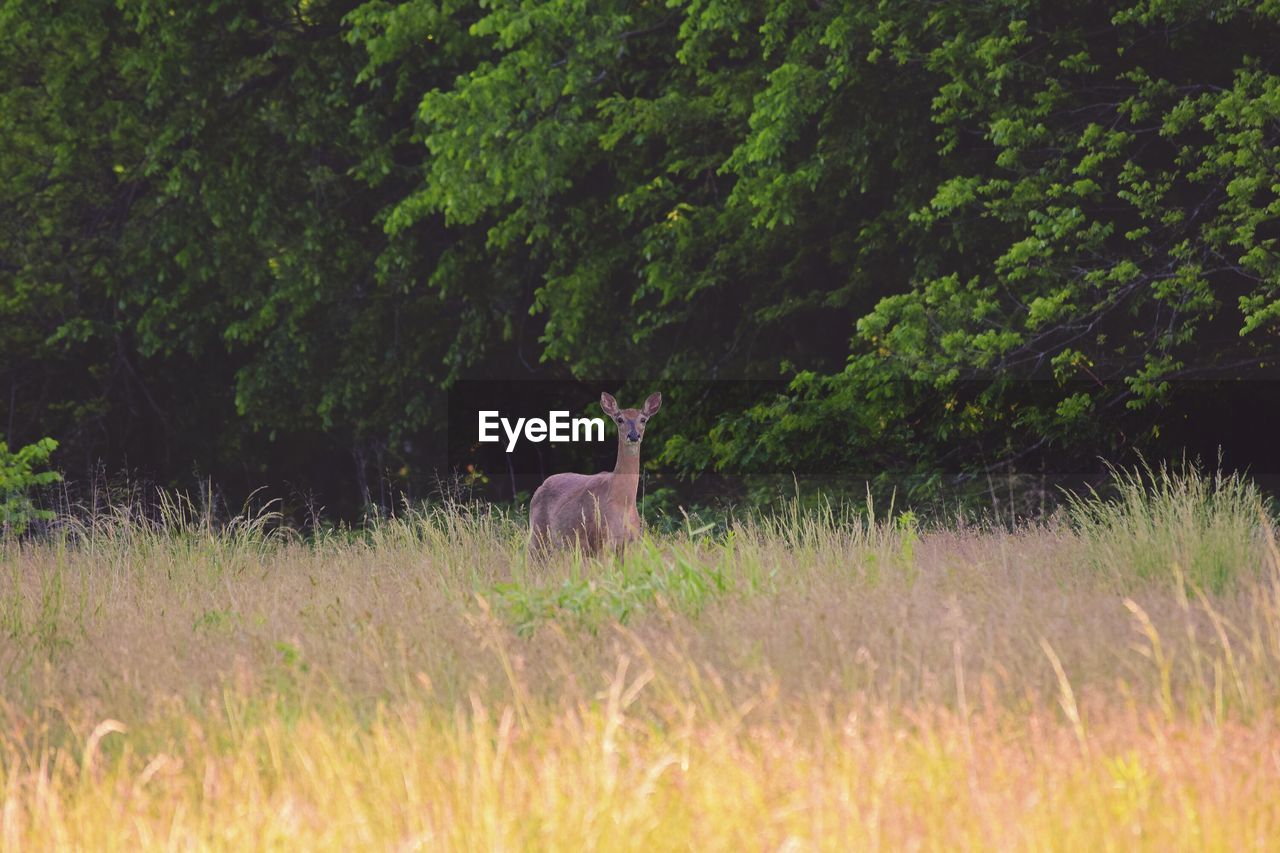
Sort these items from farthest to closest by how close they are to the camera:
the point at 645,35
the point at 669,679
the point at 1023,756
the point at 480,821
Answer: the point at 645,35
the point at 669,679
the point at 1023,756
the point at 480,821

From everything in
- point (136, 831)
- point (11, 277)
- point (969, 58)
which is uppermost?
point (969, 58)

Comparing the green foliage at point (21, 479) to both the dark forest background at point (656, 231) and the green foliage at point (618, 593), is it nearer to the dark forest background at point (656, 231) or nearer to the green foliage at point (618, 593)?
the dark forest background at point (656, 231)

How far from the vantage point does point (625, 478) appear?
11500mm

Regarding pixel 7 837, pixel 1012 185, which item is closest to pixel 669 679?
pixel 7 837

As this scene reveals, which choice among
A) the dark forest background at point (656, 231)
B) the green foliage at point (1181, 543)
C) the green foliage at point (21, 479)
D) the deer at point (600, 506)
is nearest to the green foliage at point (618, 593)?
the deer at point (600, 506)

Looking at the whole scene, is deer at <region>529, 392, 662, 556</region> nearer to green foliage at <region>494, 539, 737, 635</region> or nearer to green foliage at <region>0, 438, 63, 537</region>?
green foliage at <region>494, 539, 737, 635</region>

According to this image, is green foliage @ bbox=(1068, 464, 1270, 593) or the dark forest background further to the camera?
the dark forest background

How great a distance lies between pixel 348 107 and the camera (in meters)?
21.2

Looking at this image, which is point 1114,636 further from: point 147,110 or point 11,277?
point 11,277

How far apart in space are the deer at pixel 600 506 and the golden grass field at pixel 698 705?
125 centimetres

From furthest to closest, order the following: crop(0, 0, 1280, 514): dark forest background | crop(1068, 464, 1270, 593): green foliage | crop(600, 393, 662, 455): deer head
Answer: crop(0, 0, 1280, 514): dark forest background, crop(600, 393, 662, 455): deer head, crop(1068, 464, 1270, 593): green foliage

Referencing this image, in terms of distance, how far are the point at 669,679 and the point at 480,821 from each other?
1.64 metres

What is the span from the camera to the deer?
11.3 m

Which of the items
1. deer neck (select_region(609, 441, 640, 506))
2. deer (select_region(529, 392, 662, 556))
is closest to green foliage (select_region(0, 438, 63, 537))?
deer (select_region(529, 392, 662, 556))
